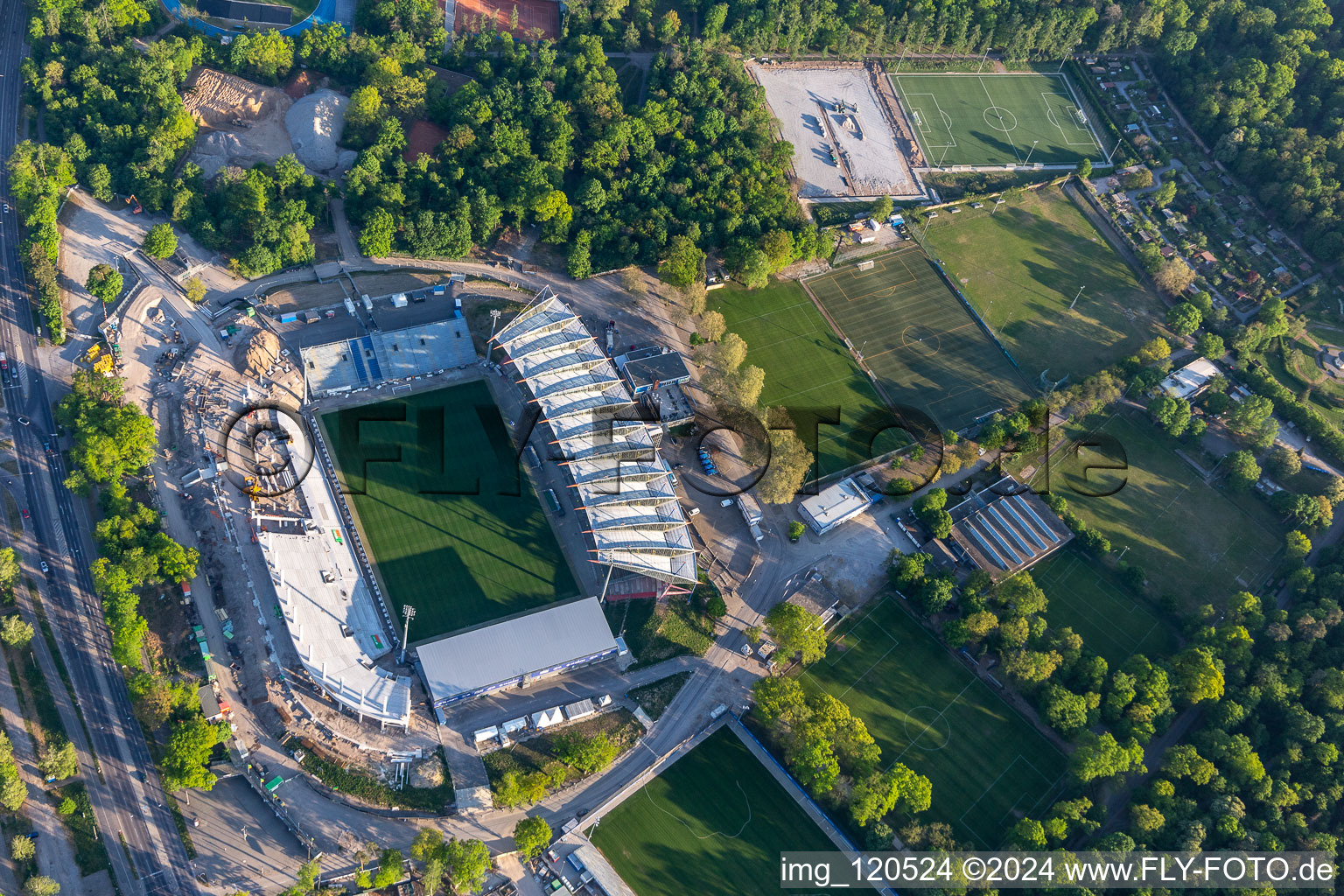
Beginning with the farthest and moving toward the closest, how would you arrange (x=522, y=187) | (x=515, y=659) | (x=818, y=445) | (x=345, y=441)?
1. (x=522, y=187)
2. (x=818, y=445)
3. (x=345, y=441)
4. (x=515, y=659)

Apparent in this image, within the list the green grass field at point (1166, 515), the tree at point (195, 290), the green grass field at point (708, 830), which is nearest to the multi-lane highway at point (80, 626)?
the tree at point (195, 290)

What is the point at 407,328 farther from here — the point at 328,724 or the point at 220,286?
the point at 328,724

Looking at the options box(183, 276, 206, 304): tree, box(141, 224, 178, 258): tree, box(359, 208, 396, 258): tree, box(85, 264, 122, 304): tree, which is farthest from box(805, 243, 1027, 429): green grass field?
box(85, 264, 122, 304): tree

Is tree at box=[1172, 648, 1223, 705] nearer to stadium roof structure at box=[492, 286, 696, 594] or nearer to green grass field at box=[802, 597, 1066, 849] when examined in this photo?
green grass field at box=[802, 597, 1066, 849]

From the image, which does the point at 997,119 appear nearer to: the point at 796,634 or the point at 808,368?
the point at 808,368

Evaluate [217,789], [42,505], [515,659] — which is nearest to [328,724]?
[217,789]

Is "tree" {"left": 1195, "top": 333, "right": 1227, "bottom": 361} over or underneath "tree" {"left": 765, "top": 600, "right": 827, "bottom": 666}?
over

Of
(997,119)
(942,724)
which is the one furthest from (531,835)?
(997,119)
